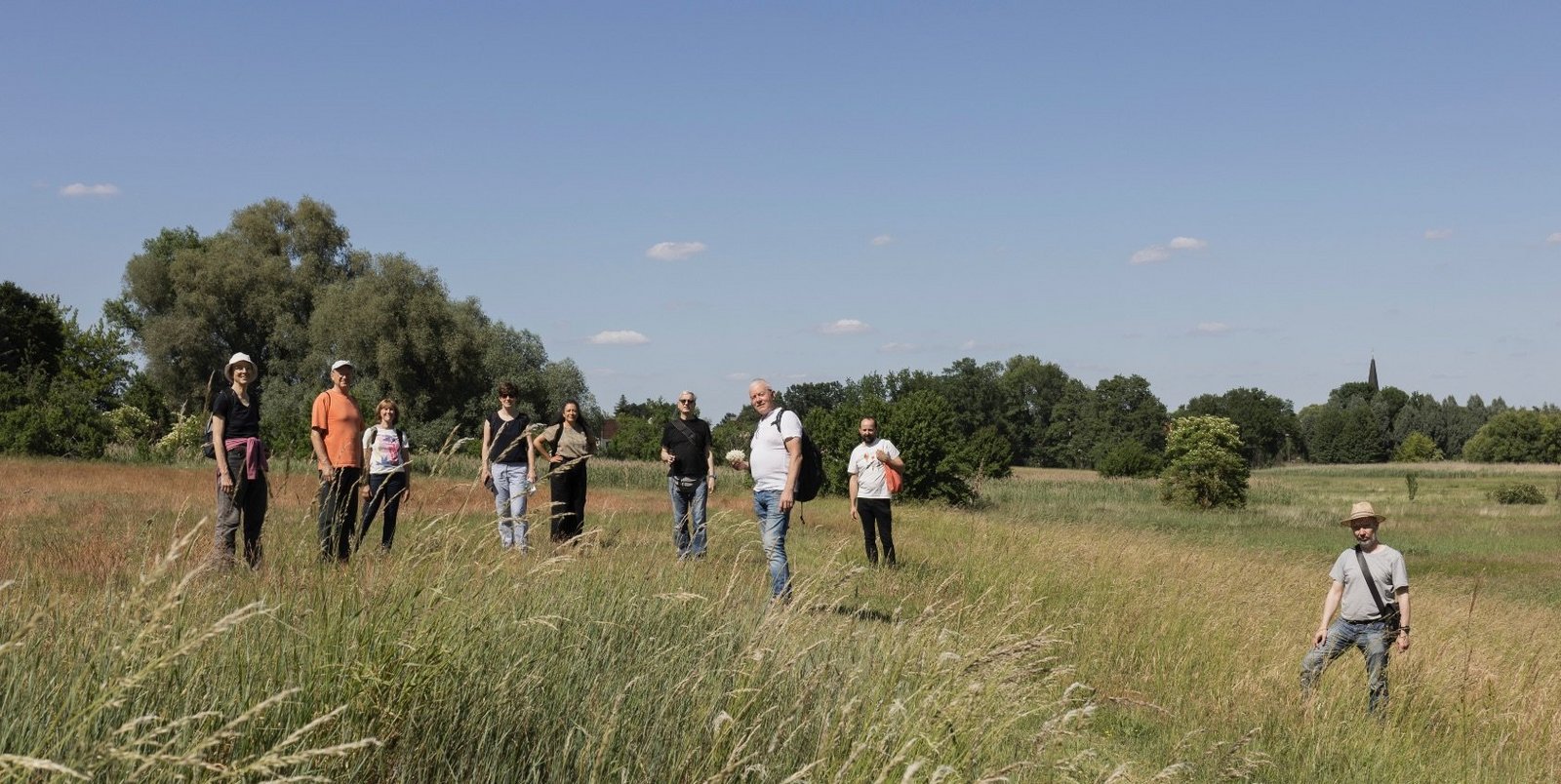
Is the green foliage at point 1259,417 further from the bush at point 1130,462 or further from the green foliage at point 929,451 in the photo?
the green foliage at point 929,451

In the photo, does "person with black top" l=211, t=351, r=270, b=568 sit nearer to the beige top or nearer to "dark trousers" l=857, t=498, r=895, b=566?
the beige top

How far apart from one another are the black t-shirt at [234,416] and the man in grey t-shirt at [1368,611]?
26.3 feet

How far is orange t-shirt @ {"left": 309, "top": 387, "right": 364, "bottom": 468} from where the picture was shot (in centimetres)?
955

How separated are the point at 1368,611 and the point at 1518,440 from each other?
5976 inches

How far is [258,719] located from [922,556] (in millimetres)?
10941

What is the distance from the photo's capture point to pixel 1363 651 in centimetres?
879

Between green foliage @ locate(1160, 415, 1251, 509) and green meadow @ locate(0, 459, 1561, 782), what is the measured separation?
4181 centimetres

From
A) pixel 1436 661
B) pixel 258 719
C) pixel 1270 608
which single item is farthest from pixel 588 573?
pixel 1270 608

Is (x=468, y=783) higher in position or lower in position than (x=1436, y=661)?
higher

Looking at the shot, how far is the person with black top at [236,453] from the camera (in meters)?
8.52

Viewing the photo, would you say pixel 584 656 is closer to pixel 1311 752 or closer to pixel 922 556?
pixel 1311 752

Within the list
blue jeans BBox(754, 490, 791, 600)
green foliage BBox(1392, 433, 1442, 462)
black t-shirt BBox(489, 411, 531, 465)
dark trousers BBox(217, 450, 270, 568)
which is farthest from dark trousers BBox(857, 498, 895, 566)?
green foliage BBox(1392, 433, 1442, 462)

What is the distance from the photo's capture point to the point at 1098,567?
12.6 metres

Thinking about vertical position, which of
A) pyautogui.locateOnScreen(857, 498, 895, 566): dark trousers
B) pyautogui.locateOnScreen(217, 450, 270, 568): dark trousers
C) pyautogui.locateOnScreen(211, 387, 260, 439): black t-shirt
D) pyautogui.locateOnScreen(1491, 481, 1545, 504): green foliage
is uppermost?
pyautogui.locateOnScreen(211, 387, 260, 439): black t-shirt
